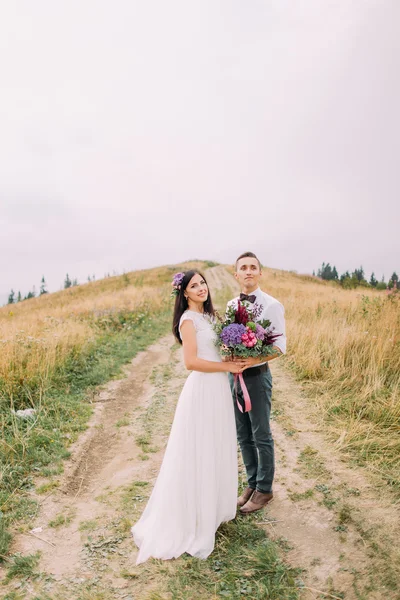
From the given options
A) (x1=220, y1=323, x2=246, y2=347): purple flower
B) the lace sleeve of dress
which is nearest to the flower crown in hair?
the lace sleeve of dress

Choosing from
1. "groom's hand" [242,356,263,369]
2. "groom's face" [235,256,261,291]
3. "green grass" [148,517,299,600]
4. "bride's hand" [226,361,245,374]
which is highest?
"groom's face" [235,256,261,291]

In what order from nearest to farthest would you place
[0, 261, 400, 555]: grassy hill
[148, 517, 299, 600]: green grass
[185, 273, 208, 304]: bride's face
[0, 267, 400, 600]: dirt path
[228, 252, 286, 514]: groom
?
[148, 517, 299, 600]: green grass
[0, 267, 400, 600]: dirt path
[185, 273, 208, 304]: bride's face
[228, 252, 286, 514]: groom
[0, 261, 400, 555]: grassy hill

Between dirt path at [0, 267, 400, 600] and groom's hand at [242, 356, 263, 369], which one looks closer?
dirt path at [0, 267, 400, 600]

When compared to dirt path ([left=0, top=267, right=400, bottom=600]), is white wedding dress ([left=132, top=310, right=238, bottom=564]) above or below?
above

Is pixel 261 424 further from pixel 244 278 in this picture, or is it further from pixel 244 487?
pixel 244 278

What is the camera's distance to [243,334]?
10.5 ft

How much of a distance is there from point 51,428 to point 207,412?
3134 millimetres

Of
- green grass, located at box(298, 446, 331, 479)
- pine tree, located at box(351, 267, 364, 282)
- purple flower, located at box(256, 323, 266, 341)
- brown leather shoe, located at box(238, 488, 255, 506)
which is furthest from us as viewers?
pine tree, located at box(351, 267, 364, 282)

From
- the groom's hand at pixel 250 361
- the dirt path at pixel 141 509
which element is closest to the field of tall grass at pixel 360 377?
the dirt path at pixel 141 509

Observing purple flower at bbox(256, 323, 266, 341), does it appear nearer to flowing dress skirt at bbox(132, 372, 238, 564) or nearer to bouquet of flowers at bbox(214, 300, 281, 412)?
bouquet of flowers at bbox(214, 300, 281, 412)

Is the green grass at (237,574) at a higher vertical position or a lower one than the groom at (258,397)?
lower

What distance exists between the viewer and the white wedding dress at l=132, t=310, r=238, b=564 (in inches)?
134

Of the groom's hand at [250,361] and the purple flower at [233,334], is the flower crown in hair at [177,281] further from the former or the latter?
the groom's hand at [250,361]

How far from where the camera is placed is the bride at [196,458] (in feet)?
11.1
